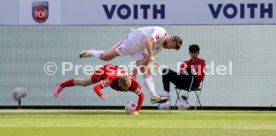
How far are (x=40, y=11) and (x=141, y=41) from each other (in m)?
4.27

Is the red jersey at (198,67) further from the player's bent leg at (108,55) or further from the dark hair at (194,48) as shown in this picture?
the player's bent leg at (108,55)

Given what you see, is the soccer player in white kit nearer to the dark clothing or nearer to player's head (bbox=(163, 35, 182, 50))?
player's head (bbox=(163, 35, 182, 50))

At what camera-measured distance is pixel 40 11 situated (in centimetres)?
1998

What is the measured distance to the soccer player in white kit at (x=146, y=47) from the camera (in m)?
15.6

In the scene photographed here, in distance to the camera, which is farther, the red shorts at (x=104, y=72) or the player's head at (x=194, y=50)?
the player's head at (x=194, y=50)

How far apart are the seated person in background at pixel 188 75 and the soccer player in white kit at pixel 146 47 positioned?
5.60 ft

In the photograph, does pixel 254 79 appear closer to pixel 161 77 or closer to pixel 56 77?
pixel 161 77

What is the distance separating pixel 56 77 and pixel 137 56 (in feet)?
11.7

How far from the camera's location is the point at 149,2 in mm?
19672

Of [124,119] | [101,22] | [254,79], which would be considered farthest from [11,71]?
[124,119]

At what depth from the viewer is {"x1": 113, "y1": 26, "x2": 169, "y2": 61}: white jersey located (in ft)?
51.9

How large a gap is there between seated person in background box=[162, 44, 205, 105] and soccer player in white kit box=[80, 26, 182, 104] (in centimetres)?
171

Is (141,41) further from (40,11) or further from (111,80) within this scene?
(40,11)

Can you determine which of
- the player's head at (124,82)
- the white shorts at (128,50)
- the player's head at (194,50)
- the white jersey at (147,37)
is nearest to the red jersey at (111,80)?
the player's head at (124,82)
